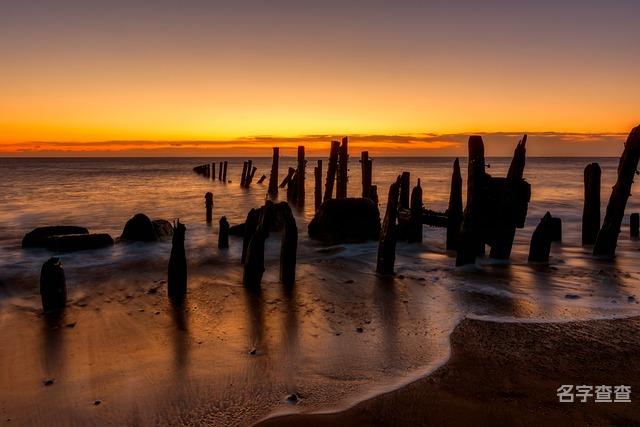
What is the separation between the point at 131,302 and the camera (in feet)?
28.9

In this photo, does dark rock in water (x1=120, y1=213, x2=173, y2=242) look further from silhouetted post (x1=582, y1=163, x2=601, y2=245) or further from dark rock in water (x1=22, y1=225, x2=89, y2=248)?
silhouetted post (x1=582, y1=163, x2=601, y2=245)

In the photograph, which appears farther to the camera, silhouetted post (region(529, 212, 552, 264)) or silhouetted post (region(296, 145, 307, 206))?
silhouetted post (region(296, 145, 307, 206))

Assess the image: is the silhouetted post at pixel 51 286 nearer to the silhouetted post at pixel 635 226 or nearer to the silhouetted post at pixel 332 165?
the silhouetted post at pixel 635 226

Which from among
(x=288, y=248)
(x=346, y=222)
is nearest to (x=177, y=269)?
(x=288, y=248)

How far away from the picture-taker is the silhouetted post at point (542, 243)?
39.1ft

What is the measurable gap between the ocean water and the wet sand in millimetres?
285

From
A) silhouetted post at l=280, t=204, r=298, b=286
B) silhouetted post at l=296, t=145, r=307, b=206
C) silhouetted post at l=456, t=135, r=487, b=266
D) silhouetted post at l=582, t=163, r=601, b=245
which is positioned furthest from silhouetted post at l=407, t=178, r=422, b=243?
silhouetted post at l=296, t=145, r=307, b=206

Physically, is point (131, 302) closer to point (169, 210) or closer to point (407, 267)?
point (407, 267)

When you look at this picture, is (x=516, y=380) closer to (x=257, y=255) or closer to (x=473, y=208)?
(x=257, y=255)

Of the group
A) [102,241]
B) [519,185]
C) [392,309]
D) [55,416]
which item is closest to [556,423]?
[392,309]

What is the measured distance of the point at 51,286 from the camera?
8195 millimetres

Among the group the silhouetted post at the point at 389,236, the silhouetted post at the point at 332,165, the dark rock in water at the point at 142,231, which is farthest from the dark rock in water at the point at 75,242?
the silhouetted post at the point at 332,165

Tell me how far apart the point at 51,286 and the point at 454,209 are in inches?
378

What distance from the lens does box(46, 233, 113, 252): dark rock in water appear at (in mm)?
13578
